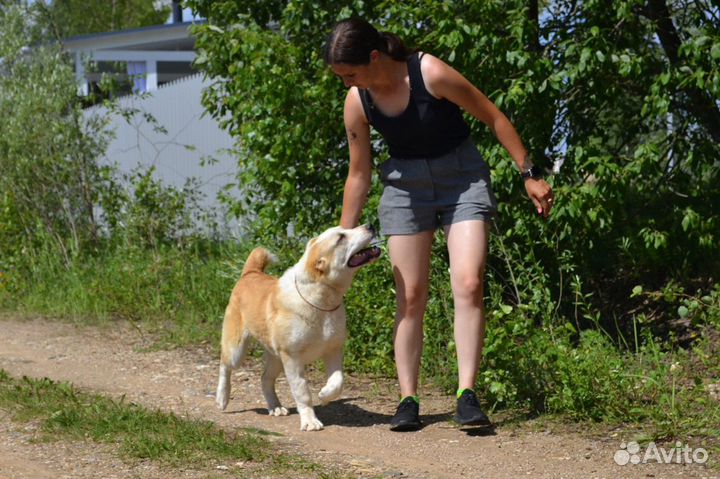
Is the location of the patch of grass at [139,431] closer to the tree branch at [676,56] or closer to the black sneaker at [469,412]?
the black sneaker at [469,412]

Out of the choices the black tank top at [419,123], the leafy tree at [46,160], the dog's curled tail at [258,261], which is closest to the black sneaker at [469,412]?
the black tank top at [419,123]

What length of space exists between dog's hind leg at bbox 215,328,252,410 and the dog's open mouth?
1.01m

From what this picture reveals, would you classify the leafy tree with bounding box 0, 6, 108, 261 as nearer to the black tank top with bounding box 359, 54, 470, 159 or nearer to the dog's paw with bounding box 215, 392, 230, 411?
the dog's paw with bounding box 215, 392, 230, 411

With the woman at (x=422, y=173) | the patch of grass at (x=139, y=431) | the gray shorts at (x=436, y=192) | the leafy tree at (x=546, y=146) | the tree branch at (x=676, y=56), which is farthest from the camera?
the tree branch at (x=676, y=56)

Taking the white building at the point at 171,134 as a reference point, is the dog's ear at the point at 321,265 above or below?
below

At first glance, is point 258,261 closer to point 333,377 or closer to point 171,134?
point 333,377

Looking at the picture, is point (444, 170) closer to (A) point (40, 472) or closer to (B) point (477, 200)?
(B) point (477, 200)

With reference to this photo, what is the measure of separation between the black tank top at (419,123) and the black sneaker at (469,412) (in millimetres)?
1197

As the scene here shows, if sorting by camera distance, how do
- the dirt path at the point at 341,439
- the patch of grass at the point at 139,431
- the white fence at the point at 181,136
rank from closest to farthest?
the dirt path at the point at 341,439, the patch of grass at the point at 139,431, the white fence at the point at 181,136

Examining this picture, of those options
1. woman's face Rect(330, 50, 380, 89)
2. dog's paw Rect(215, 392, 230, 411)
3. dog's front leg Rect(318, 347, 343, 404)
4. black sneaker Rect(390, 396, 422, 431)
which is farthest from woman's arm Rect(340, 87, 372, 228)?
dog's paw Rect(215, 392, 230, 411)

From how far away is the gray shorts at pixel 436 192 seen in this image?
5133 mm

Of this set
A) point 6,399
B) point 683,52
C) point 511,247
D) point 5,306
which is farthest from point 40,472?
point 5,306

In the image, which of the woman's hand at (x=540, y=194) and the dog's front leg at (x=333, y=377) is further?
the dog's front leg at (x=333, y=377)

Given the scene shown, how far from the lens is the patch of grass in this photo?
471 cm
